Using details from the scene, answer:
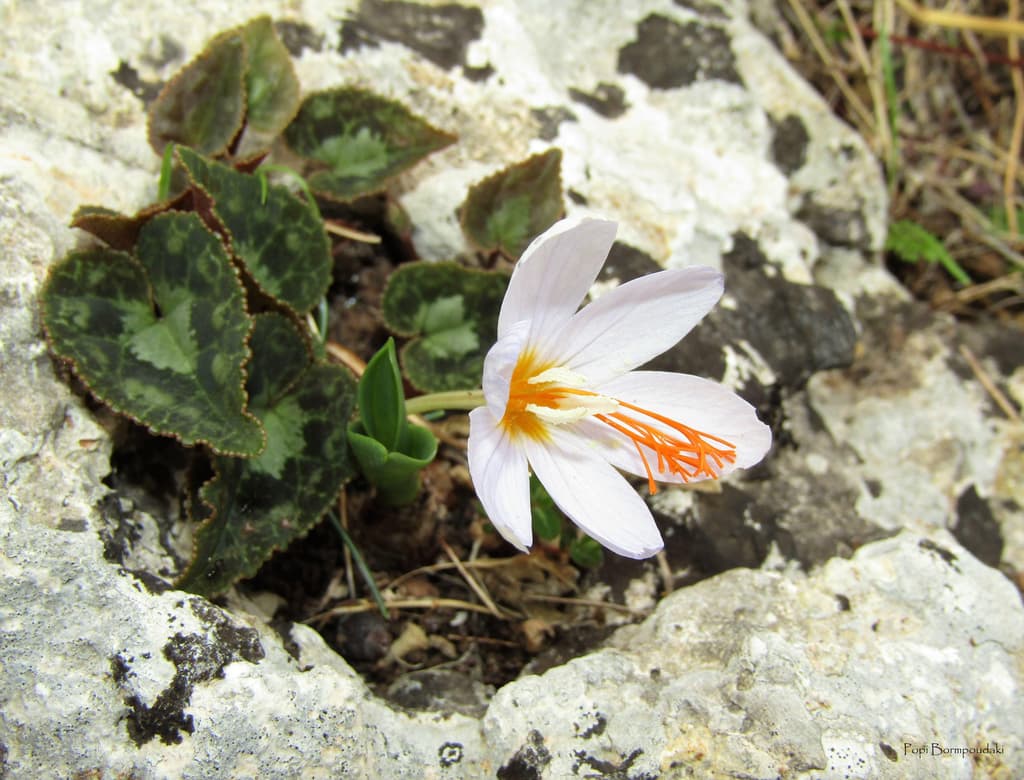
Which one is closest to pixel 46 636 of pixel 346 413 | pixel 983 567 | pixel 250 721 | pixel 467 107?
pixel 250 721

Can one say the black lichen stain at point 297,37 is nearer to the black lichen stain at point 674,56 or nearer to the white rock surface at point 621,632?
the white rock surface at point 621,632

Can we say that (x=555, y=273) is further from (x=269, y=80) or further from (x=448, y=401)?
(x=269, y=80)

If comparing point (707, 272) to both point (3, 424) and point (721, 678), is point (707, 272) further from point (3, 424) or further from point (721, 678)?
point (3, 424)

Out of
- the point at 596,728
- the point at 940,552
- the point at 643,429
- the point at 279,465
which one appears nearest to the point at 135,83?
the point at 279,465

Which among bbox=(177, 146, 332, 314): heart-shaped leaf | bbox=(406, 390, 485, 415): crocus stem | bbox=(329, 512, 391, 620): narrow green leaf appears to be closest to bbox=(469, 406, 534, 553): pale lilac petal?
bbox=(406, 390, 485, 415): crocus stem

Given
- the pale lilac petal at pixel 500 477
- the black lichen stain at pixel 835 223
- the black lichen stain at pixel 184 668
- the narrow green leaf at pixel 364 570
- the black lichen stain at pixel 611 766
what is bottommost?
the narrow green leaf at pixel 364 570
